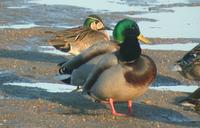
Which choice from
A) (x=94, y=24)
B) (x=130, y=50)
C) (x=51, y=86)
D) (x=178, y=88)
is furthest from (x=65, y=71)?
(x=94, y=24)

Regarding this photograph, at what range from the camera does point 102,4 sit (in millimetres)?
25969

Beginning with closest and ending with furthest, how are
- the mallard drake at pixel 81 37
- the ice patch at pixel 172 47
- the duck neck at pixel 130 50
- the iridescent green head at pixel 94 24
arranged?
the duck neck at pixel 130 50
the mallard drake at pixel 81 37
the iridescent green head at pixel 94 24
the ice patch at pixel 172 47

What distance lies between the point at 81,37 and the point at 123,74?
15.5 ft

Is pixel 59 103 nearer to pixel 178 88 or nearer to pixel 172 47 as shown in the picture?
pixel 178 88

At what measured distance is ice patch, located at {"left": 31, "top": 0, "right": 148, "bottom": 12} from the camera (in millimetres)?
24953

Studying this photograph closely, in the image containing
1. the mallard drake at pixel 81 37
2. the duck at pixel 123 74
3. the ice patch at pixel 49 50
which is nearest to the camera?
the duck at pixel 123 74

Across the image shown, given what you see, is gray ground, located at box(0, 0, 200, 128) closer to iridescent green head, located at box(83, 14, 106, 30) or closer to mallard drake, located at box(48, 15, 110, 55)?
mallard drake, located at box(48, 15, 110, 55)

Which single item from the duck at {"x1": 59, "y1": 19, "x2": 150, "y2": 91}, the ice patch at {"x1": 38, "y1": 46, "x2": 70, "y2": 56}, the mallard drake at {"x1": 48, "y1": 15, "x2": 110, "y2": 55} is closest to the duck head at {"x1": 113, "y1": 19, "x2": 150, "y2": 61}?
the duck at {"x1": 59, "y1": 19, "x2": 150, "y2": 91}

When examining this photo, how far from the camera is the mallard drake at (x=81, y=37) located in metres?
14.5

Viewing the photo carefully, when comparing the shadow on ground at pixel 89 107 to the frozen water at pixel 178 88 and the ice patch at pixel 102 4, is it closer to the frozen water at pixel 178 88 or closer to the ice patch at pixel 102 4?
the frozen water at pixel 178 88

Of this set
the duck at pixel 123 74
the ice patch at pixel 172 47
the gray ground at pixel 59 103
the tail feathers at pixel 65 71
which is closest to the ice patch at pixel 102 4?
the ice patch at pixel 172 47

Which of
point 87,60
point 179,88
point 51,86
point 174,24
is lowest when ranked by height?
point 174,24

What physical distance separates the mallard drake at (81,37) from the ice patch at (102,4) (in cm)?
927

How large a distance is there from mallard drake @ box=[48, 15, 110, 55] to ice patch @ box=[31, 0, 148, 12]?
9.27 m
